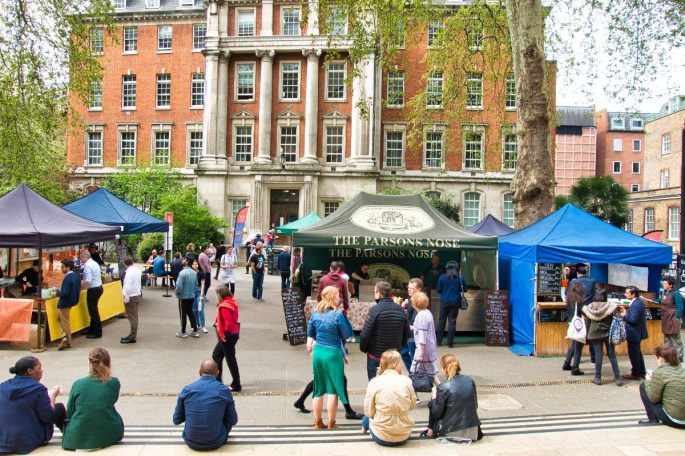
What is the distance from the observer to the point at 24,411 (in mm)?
5918

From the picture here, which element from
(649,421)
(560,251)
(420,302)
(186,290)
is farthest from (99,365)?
(560,251)

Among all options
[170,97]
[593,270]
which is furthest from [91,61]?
[170,97]

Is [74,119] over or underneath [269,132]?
underneath

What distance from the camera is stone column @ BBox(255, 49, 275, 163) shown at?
36.3 meters

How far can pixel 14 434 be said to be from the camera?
588 centimetres

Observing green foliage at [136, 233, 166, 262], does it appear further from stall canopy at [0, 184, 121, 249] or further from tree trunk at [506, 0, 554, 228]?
tree trunk at [506, 0, 554, 228]

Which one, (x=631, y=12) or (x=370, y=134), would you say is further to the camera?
(x=370, y=134)

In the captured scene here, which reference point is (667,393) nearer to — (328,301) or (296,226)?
(328,301)

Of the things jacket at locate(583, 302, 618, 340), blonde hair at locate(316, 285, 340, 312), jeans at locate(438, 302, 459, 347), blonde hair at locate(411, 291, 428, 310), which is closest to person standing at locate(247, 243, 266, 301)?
jeans at locate(438, 302, 459, 347)

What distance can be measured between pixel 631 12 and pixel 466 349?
12813 mm

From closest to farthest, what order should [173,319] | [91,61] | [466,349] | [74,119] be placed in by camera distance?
[466,349]
[173,319]
[91,61]
[74,119]

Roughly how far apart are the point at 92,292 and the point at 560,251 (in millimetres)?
10175

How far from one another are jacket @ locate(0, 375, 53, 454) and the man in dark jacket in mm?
3868

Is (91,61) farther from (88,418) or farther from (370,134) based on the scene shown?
(370,134)
